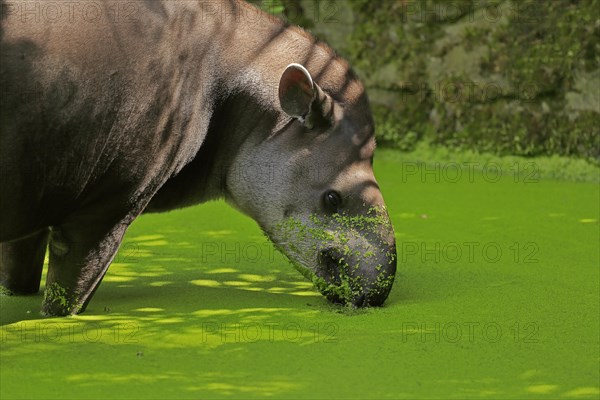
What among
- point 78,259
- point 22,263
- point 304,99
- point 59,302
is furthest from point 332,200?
point 22,263

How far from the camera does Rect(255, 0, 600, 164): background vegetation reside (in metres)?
8.85

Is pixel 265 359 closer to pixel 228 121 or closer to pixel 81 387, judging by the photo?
pixel 81 387

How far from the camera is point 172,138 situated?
543 centimetres

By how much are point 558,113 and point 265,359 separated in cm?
467

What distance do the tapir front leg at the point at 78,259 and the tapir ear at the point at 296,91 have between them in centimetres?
87

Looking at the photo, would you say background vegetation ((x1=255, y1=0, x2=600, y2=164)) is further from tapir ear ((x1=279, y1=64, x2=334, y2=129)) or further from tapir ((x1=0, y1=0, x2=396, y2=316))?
tapir ear ((x1=279, y1=64, x2=334, y2=129))

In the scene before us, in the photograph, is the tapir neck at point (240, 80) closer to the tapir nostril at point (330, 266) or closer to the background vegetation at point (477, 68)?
the tapir nostril at point (330, 266)

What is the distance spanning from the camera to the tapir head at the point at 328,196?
18.4 feet

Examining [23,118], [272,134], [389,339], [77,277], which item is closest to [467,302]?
[389,339]

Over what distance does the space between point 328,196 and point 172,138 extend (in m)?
0.75

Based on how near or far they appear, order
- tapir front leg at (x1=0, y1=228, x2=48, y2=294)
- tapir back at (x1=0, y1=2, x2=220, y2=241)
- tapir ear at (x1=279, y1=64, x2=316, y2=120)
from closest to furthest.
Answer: tapir back at (x1=0, y1=2, x2=220, y2=241) < tapir ear at (x1=279, y1=64, x2=316, y2=120) < tapir front leg at (x1=0, y1=228, x2=48, y2=294)

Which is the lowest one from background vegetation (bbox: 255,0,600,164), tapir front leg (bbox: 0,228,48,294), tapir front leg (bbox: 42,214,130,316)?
background vegetation (bbox: 255,0,600,164)

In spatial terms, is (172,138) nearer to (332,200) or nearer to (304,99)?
(304,99)

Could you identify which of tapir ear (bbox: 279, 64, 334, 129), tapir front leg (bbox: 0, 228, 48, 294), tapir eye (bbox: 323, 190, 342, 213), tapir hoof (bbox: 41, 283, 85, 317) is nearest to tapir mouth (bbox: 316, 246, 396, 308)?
tapir eye (bbox: 323, 190, 342, 213)
